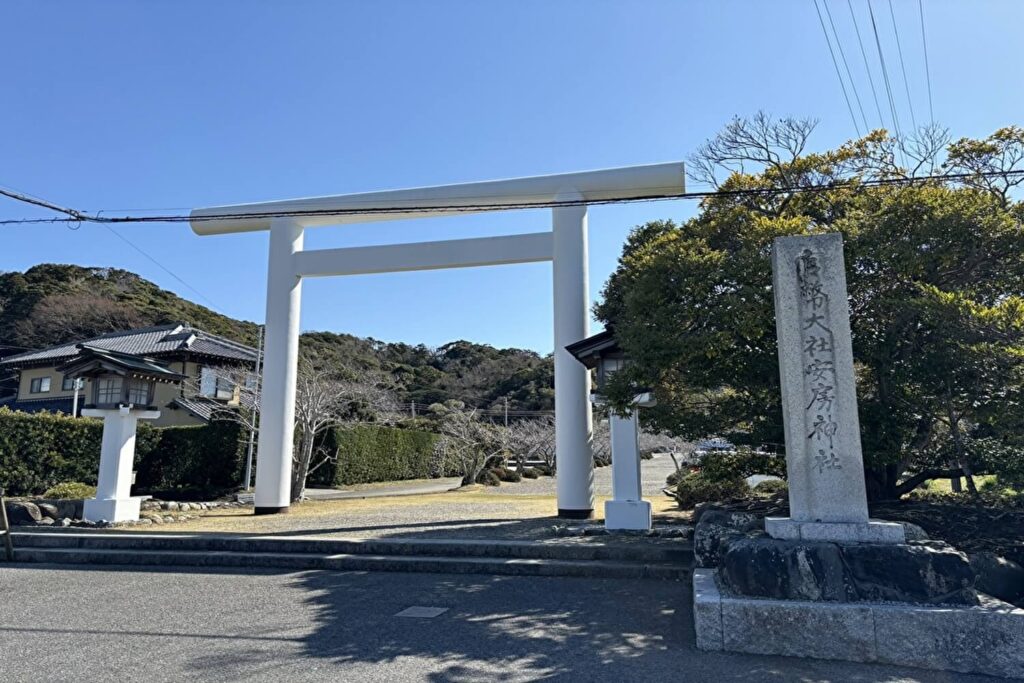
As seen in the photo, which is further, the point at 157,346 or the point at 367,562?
the point at 157,346

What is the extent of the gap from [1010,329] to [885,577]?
2.96 m

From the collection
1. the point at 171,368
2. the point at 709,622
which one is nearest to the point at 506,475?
the point at 171,368

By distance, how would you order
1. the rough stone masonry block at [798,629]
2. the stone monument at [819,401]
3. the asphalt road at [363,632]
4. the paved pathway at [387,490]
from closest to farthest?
1. the asphalt road at [363,632]
2. the rough stone masonry block at [798,629]
3. the stone monument at [819,401]
4. the paved pathway at [387,490]

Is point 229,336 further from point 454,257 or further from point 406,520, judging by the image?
point 406,520

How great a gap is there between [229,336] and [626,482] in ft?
129

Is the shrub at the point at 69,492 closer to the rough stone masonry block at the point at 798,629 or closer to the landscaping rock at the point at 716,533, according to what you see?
the landscaping rock at the point at 716,533

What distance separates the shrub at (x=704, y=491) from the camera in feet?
33.8

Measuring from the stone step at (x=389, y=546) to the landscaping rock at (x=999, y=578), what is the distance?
8.06ft

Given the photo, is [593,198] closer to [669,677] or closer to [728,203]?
[728,203]

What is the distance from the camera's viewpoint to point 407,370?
43156 millimetres

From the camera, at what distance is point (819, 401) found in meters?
4.72

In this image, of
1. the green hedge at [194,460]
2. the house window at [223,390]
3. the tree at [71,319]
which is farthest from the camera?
the tree at [71,319]

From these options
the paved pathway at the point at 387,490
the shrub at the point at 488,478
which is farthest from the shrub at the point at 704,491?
the shrub at the point at 488,478

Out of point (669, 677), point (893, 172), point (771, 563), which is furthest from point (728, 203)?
point (669, 677)
